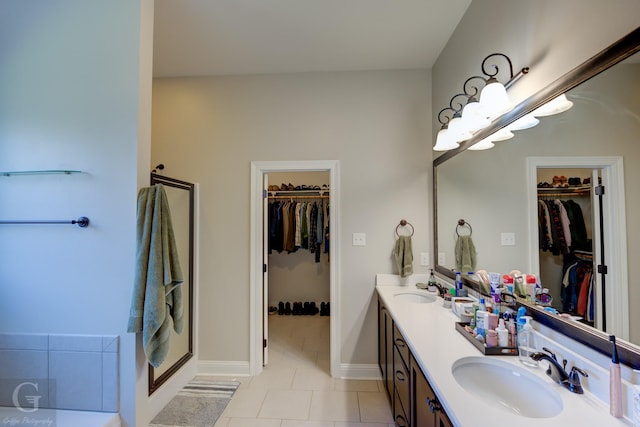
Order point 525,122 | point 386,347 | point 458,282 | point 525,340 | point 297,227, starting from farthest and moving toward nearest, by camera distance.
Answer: point 297,227 < point 386,347 < point 458,282 < point 525,122 < point 525,340

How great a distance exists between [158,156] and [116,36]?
128 cm

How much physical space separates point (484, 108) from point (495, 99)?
0.07m

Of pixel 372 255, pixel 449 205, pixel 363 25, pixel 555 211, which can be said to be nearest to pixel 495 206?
pixel 555 211

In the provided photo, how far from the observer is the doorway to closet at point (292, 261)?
2.55m

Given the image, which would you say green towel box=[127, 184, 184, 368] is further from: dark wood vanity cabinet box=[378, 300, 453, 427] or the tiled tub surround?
dark wood vanity cabinet box=[378, 300, 453, 427]

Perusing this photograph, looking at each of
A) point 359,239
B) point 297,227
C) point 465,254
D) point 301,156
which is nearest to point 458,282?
point 465,254

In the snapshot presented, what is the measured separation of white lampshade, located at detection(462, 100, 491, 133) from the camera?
156cm

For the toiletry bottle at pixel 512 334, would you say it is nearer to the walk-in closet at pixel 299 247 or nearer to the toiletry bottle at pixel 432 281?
the toiletry bottle at pixel 432 281

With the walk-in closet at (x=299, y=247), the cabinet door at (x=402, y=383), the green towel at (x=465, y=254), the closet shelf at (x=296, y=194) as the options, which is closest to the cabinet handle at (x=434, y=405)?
the cabinet door at (x=402, y=383)

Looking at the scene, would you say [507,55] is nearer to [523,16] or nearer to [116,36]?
[523,16]

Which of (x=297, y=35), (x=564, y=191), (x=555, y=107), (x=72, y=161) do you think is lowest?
(x=564, y=191)

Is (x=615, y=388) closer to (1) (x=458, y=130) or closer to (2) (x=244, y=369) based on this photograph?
(1) (x=458, y=130)

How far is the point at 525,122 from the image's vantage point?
1.31 m

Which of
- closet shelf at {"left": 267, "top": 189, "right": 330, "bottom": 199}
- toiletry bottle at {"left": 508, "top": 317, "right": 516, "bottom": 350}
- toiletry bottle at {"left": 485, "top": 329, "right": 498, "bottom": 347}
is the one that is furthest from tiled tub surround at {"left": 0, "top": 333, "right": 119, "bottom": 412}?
closet shelf at {"left": 267, "top": 189, "right": 330, "bottom": 199}
